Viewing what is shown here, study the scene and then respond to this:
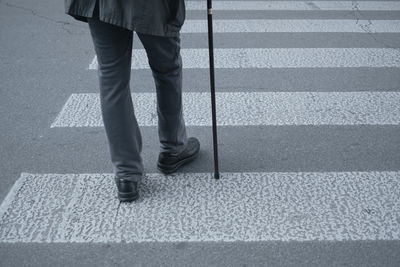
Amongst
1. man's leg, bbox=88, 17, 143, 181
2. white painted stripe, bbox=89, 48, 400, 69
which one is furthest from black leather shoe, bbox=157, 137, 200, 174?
Answer: white painted stripe, bbox=89, 48, 400, 69

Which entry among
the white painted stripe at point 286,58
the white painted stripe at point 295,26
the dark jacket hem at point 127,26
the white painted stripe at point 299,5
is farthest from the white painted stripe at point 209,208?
the white painted stripe at point 299,5

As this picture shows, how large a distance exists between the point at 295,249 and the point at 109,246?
92 cm

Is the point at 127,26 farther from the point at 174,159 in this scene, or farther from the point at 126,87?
the point at 174,159

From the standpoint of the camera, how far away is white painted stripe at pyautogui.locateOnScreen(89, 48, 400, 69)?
187 inches

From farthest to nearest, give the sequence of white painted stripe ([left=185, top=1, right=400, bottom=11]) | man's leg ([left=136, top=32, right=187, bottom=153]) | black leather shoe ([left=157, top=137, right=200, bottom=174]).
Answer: white painted stripe ([left=185, top=1, right=400, bottom=11]) → black leather shoe ([left=157, top=137, right=200, bottom=174]) → man's leg ([left=136, top=32, right=187, bottom=153])

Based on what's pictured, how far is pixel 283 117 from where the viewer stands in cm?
373

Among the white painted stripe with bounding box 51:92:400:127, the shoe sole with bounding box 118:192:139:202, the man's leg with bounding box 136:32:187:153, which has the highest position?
the man's leg with bounding box 136:32:187:153

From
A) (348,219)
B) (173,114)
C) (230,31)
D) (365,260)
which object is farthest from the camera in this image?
(230,31)

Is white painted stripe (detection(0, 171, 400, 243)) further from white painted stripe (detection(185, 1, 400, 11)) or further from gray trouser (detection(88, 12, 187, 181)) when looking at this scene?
white painted stripe (detection(185, 1, 400, 11))

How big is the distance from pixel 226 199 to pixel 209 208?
0.42 feet

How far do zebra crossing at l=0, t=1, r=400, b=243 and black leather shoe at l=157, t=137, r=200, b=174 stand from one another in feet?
0.19

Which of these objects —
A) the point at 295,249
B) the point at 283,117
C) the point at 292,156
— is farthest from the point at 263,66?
the point at 295,249

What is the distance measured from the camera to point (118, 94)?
2518mm

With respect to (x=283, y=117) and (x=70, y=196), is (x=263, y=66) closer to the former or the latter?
(x=283, y=117)
